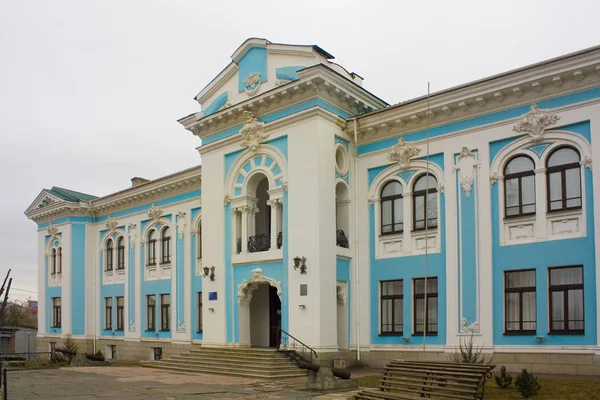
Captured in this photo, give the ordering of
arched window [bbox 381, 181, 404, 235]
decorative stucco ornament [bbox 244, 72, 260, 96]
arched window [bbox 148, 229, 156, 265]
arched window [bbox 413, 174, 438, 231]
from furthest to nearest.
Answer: arched window [bbox 148, 229, 156, 265] < decorative stucco ornament [bbox 244, 72, 260, 96] < arched window [bbox 381, 181, 404, 235] < arched window [bbox 413, 174, 438, 231]

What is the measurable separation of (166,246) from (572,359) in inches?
756

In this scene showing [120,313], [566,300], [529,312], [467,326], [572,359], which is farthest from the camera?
[120,313]

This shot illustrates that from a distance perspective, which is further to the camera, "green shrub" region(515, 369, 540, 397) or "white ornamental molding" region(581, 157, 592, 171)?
"white ornamental molding" region(581, 157, 592, 171)

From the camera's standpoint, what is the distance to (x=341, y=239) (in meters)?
21.6

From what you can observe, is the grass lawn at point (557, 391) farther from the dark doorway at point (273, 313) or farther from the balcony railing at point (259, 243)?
the dark doorway at point (273, 313)

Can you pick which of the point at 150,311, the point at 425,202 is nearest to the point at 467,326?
the point at 425,202

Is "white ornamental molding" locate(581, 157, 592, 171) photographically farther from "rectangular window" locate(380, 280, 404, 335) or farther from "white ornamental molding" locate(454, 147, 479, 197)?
"rectangular window" locate(380, 280, 404, 335)

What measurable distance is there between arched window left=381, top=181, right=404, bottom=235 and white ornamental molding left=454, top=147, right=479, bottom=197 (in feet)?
7.32

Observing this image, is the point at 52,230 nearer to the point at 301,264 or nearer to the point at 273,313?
the point at 273,313

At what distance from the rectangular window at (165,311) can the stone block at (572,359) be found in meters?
17.8

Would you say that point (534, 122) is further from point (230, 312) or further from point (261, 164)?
point (230, 312)

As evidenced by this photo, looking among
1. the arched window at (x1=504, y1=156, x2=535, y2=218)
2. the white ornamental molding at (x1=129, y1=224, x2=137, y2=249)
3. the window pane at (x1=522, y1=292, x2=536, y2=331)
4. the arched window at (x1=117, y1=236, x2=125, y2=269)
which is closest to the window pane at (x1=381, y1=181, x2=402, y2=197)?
the arched window at (x1=504, y1=156, x2=535, y2=218)

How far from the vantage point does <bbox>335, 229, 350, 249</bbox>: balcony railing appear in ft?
70.4

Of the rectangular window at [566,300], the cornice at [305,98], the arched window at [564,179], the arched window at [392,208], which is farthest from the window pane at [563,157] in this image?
the cornice at [305,98]
